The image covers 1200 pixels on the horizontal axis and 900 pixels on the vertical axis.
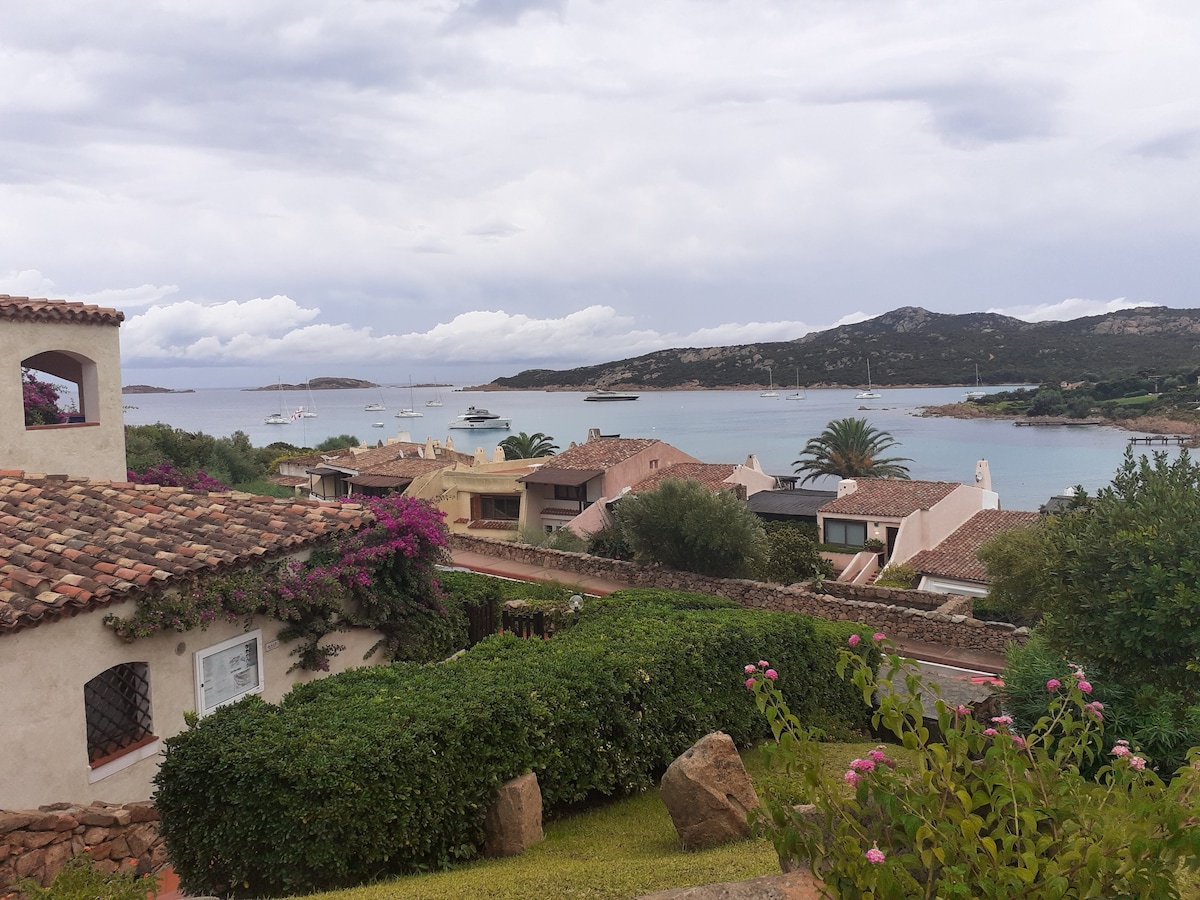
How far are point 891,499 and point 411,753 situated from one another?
115 feet

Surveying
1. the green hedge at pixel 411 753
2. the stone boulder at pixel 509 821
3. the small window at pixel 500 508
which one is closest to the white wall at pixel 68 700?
the green hedge at pixel 411 753

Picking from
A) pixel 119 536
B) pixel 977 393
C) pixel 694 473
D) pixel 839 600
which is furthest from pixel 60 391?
pixel 977 393

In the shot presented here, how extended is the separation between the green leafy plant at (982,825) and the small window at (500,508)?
42.9 m

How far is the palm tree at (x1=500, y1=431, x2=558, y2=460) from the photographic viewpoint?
63906 millimetres

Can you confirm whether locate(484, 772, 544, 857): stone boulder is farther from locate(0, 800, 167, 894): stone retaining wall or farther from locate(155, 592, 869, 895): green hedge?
locate(0, 800, 167, 894): stone retaining wall

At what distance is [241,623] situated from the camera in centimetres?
1084

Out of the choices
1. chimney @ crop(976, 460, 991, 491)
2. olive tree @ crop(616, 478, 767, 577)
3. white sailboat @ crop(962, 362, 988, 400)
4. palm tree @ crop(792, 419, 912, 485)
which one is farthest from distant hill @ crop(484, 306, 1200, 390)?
olive tree @ crop(616, 478, 767, 577)

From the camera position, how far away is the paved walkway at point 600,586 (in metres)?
21.9

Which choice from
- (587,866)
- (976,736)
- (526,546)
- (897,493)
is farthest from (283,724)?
(897,493)

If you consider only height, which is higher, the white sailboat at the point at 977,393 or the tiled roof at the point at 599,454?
the white sailboat at the point at 977,393

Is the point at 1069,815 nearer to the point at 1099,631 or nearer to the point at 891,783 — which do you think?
the point at 891,783

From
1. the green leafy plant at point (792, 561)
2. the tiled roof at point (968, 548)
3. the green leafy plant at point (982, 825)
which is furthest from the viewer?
the tiled roof at point (968, 548)

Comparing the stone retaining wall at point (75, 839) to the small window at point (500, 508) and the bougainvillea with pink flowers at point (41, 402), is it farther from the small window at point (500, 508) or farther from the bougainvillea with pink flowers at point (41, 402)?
the small window at point (500, 508)

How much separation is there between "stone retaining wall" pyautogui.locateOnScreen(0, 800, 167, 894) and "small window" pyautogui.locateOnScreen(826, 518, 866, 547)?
112ft
